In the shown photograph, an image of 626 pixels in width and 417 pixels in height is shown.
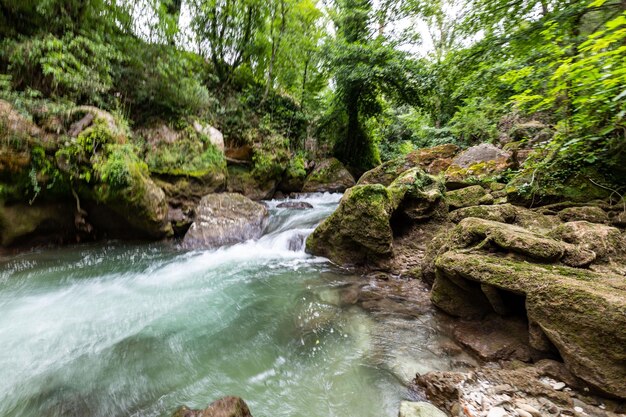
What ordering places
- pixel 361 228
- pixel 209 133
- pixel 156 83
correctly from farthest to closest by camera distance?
pixel 209 133
pixel 156 83
pixel 361 228

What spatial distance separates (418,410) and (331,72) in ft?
41.4

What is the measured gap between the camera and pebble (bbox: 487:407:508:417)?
5.78 ft

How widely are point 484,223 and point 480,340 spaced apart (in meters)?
1.45

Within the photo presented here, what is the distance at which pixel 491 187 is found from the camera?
5.59m

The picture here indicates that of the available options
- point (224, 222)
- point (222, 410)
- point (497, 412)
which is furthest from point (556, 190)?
point (224, 222)

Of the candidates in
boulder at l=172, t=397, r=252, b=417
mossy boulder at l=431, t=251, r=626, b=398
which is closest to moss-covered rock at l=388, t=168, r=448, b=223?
mossy boulder at l=431, t=251, r=626, b=398

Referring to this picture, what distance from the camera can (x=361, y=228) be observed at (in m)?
4.90

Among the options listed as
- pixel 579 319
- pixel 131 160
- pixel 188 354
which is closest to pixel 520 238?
pixel 579 319

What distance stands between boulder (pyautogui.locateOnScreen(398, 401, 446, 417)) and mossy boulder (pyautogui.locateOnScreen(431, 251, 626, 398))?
1094 mm

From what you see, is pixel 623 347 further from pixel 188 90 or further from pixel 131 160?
pixel 188 90

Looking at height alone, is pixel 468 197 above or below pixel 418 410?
above

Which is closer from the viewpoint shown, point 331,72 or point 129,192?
point 129,192

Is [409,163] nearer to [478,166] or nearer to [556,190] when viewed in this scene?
[478,166]

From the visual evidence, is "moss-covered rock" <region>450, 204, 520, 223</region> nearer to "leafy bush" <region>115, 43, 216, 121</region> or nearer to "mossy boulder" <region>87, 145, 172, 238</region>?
"mossy boulder" <region>87, 145, 172, 238</region>
